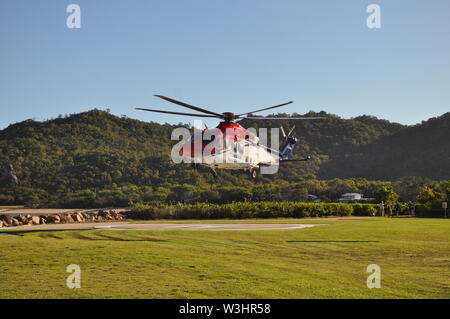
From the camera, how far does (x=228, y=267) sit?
1095 centimetres

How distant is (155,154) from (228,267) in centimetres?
8571

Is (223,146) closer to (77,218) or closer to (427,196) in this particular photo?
(77,218)

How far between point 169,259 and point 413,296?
20.5 feet

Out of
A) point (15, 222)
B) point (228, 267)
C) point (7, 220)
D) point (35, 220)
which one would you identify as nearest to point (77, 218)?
point (35, 220)

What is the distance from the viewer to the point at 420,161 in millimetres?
102688

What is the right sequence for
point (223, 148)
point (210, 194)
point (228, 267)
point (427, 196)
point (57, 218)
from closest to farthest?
point (228, 267)
point (223, 148)
point (57, 218)
point (427, 196)
point (210, 194)

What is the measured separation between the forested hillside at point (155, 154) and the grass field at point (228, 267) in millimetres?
56580

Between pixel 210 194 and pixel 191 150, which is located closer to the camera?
pixel 191 150

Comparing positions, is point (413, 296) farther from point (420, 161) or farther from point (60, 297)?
point (420, 161)

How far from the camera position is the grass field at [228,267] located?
852 cm

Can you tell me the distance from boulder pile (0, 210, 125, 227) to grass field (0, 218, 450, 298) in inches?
482

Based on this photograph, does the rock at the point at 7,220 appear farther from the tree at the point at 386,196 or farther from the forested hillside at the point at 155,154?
the forested hillside at the point at 155,154
